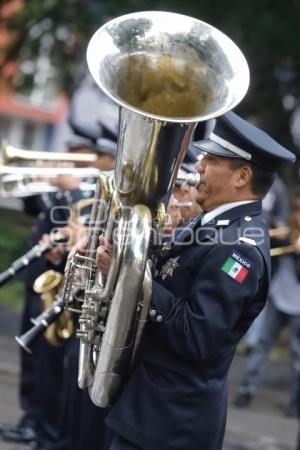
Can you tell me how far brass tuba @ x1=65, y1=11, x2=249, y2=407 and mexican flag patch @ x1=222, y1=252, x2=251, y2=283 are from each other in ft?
0.92

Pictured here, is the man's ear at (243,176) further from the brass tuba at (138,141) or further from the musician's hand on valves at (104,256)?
the musician's hand on valves at (104,256)

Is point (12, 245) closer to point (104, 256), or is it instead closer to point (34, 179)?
point (34, 179)

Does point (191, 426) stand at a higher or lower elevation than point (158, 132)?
lower

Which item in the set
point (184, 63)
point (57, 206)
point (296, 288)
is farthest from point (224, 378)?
point (296, 288)

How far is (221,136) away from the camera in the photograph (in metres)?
4.18

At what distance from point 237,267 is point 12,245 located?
10533 mm

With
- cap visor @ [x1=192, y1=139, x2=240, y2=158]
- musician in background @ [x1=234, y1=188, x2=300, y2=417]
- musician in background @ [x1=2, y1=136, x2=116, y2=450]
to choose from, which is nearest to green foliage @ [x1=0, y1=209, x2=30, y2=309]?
musician in background @ [x1=234, y1=188, x2=300, y2=417]

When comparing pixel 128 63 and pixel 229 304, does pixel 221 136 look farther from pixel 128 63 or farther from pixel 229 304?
pixel 229 304

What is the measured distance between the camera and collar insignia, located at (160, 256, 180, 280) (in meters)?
4.02

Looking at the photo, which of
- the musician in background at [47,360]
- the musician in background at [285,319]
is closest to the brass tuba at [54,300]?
the musician in background at [47,360]

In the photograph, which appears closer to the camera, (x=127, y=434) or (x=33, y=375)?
(x=127, y=434)

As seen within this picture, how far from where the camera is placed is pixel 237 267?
12.7ft

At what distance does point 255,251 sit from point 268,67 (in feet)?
32.6

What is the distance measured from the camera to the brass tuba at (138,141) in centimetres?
379
